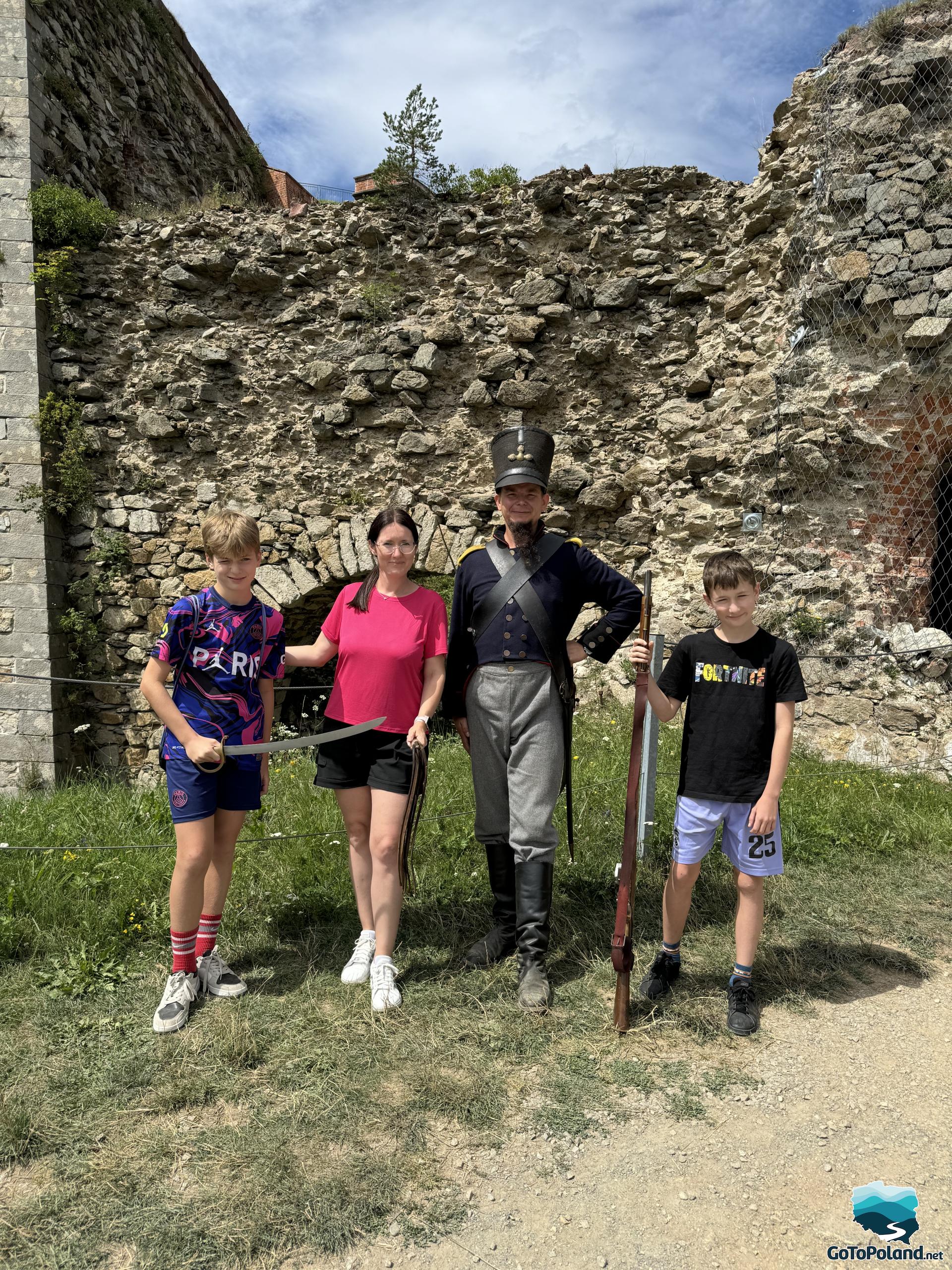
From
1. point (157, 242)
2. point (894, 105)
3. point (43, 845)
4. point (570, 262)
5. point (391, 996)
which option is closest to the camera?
point (391, 996)

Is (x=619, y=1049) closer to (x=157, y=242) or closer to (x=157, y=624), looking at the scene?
(x=157, y=624)

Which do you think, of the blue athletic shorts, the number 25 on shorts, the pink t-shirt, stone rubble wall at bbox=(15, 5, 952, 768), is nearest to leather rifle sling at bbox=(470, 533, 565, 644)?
the pink t-shirt

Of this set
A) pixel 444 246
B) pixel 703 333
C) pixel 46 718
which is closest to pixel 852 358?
pixel 703 333

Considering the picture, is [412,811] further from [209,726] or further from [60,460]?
[60,460]

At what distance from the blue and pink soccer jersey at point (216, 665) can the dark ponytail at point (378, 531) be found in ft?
1.16

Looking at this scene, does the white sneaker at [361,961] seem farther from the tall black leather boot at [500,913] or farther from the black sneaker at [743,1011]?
the black sneaker at [743,1011]

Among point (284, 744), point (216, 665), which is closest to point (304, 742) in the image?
point (284, 744)

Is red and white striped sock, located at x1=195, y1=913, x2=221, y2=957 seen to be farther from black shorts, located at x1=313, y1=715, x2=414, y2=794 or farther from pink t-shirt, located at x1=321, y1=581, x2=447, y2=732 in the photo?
pink t-shirt, located at x1=321, y1=581, x2=447, y2=732

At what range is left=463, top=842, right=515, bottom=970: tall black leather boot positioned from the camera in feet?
9.64

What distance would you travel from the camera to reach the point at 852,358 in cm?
540

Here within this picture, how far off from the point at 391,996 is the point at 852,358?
5.08 meters

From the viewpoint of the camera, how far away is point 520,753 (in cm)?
279

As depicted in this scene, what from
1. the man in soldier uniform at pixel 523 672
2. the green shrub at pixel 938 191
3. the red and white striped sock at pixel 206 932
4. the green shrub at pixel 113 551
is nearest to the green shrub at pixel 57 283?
the green shrub at pixel 113 551

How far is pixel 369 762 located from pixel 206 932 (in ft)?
2.73
